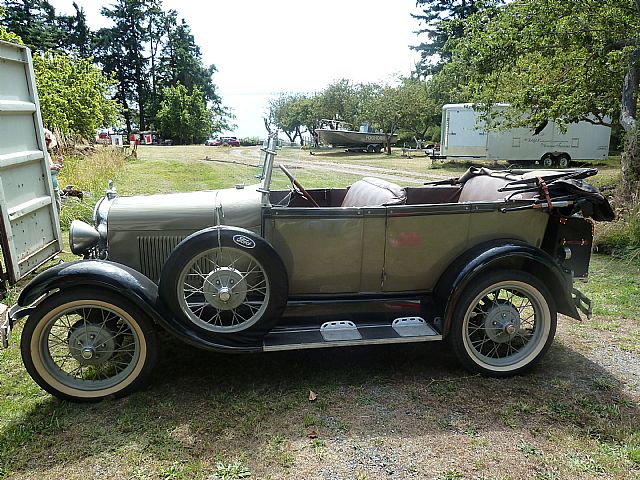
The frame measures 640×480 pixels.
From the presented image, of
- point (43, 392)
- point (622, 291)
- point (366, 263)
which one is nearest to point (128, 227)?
point (43, 392)

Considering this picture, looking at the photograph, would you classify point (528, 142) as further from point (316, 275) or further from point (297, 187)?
point (316, 275)

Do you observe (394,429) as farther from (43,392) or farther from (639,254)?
(639,254)

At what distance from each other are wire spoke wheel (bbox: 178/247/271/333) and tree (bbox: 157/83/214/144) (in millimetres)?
43051

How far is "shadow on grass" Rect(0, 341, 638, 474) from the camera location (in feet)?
9.07

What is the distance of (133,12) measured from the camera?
167 ft

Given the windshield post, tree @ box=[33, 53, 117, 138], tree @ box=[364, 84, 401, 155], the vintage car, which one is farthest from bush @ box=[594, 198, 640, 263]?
tree @ box=[364, 84, 401, 155]

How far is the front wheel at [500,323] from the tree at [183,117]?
43514 mm

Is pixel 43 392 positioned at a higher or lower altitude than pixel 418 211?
lower

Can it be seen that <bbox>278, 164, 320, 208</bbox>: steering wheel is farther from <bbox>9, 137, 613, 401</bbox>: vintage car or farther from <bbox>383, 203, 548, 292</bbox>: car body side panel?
<bbox>383, 203, 548, 292</bbox>: car body side panel

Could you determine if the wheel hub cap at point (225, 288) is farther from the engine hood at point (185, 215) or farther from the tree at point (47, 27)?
the tree at point (47, 27)

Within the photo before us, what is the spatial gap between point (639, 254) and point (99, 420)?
6948 mm

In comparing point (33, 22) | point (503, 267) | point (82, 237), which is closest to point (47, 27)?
point (33, 22)

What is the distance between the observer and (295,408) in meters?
3.15

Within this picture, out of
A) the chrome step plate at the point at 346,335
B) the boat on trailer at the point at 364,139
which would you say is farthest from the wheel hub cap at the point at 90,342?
the boat on trailer at the point at 364,139
